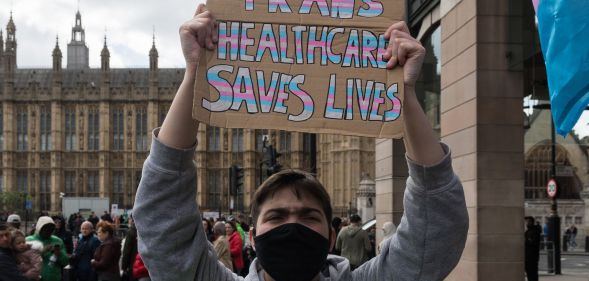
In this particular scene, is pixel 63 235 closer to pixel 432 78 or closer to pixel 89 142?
pixel 432 78

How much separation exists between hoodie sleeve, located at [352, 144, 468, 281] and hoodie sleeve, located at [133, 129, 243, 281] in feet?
1.55

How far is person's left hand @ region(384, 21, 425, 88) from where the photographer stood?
209cm

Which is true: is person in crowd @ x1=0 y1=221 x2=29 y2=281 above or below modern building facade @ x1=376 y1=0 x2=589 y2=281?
below

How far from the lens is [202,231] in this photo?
2146 millimetres

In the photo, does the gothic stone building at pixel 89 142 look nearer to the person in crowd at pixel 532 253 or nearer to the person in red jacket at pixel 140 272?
the person in crowd at pixel 532 253

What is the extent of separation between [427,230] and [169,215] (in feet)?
2.25

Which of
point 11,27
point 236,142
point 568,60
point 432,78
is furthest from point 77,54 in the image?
point 568,60

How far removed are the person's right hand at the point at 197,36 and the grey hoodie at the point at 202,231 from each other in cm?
24

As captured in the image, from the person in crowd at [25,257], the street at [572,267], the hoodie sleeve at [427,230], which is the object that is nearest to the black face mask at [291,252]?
the hoodie sleeve at [427,230]

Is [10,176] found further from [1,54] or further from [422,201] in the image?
[422,201]

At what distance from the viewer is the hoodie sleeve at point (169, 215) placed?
79.0 inches

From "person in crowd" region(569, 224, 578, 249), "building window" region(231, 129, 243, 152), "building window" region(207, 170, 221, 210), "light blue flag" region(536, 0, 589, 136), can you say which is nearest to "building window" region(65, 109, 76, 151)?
"building window" region(207, 170, 221, 210)

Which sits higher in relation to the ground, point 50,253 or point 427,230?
point 427,230

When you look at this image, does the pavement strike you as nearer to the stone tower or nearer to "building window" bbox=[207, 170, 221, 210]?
"building window" bbox=[207, 170, 221, 210]
